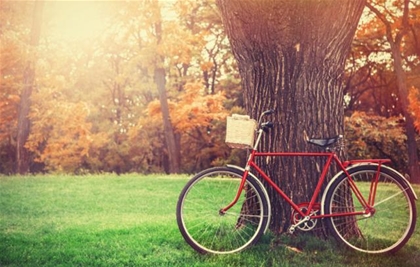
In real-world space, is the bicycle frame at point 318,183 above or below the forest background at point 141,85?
below

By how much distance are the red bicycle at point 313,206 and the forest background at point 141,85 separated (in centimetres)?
990

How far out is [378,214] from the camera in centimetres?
401

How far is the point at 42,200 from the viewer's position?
758cm

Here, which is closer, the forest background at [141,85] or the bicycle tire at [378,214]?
the bicycle tire at [378,214]

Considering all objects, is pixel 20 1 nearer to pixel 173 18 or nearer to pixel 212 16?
pixel 173 18

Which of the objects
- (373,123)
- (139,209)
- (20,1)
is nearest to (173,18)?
(20,1)

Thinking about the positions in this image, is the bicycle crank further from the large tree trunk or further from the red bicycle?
the large tree trunk

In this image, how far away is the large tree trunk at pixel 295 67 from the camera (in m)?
4.06

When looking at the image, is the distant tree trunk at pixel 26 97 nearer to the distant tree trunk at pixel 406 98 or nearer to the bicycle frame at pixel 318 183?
the distant tree trunk at pixel 406 98

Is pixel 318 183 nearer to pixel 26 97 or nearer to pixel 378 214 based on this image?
pixel 378 214

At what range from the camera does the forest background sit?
14820 millimetres

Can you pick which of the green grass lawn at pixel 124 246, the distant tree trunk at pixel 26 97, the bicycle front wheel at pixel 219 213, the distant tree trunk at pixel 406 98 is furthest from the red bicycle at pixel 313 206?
the distant tree trunk at pixel 26 97

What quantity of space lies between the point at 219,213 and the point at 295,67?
1409 mm

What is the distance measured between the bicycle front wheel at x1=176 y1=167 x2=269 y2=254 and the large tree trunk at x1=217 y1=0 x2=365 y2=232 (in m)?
0.25
